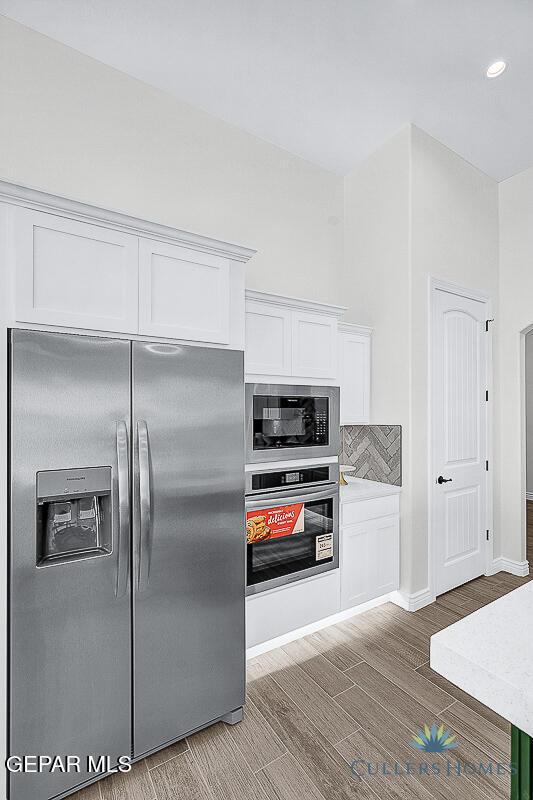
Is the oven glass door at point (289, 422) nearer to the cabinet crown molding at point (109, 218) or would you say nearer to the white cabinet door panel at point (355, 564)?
the white cabinet door panel at point (355, 564)

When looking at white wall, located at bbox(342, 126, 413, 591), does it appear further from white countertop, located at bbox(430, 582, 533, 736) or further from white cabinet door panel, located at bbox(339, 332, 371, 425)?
white countertop, located at bbox(430, 582, 533, 736)

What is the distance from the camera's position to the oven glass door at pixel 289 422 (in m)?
2.38

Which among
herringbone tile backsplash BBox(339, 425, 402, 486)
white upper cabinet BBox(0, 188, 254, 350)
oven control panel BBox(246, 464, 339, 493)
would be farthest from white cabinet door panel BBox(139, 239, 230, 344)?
herringbone tile backsplash BBox(339, 425, 402, 486)

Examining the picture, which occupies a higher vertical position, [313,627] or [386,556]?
[386,556]

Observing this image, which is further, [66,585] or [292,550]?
[292,550]

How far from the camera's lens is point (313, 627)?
109 inches

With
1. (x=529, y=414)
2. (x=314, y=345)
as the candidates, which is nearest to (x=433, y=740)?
(x=314, y=345)

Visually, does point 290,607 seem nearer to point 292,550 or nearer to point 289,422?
point 292,550

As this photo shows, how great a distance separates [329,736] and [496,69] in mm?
3716

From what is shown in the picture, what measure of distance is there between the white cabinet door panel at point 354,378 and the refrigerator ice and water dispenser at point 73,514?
197 centimetres

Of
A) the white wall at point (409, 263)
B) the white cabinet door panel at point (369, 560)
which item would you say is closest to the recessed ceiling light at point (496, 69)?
the white wall at point (409, 263)

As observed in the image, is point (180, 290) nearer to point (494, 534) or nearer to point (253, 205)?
point (253, 205)

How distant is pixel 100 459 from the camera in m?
1.63

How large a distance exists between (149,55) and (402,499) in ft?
10.5
